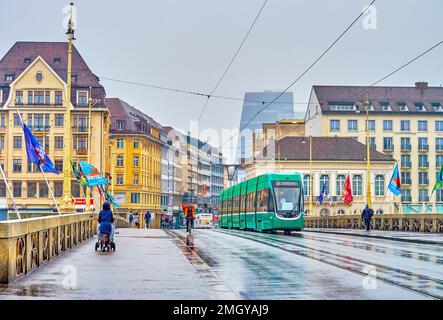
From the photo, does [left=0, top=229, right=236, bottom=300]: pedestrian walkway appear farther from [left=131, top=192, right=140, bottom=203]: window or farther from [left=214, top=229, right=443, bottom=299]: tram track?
[left=131, top=192, right=140, bottom=203]: window

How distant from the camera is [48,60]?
93938 millimetres

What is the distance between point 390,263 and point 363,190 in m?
95.3

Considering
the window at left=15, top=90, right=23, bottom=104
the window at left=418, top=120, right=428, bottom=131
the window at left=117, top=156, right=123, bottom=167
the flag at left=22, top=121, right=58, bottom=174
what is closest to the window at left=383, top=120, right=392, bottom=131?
the window at left=418, top=120, right=428, bottom=131

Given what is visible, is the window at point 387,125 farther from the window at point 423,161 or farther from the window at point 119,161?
the window at point 119,161

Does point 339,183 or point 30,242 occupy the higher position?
point 339,183

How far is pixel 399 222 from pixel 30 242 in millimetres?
35699

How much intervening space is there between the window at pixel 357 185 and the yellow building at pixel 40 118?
130ft

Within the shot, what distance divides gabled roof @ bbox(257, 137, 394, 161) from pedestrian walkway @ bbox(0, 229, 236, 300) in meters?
92.9

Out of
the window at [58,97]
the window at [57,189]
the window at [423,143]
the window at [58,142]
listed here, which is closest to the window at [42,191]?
the window at [57,189]

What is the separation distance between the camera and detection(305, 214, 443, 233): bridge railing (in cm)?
4262

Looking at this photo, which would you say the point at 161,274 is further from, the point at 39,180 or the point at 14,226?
the point at 39,180

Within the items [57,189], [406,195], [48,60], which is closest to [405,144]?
[406,195]

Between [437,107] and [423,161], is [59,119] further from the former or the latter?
[437,107]

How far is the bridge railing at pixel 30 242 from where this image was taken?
12688mm
